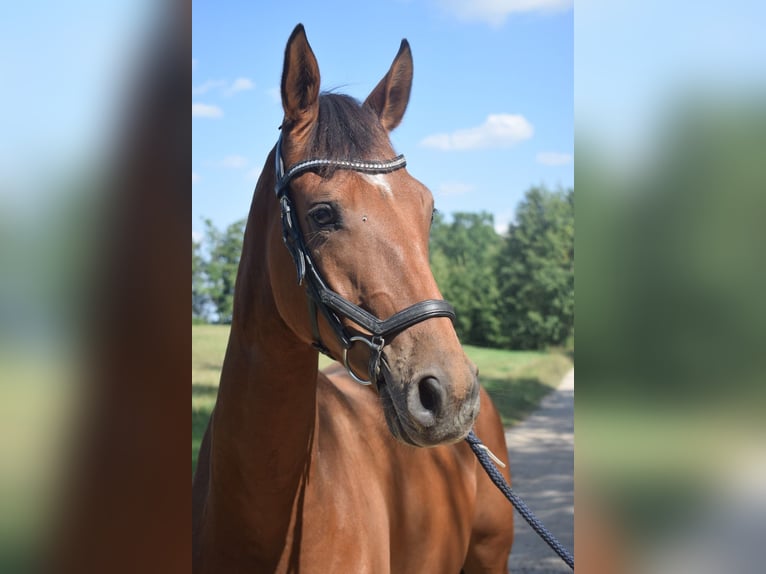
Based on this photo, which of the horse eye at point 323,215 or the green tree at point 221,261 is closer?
the horse eye at point 323,215

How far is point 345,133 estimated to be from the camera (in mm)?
2008

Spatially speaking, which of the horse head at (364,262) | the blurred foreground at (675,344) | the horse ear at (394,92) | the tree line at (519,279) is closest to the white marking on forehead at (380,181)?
the horse head at (364,262)

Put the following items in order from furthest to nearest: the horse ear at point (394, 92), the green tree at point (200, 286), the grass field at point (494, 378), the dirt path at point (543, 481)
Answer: the green tree at point (200, 286) → the grass field at point (494, 378) → the dirt path at point (543, 481) → the horse ear at point (394, 92)

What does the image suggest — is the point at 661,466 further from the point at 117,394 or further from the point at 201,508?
the point at 201,508

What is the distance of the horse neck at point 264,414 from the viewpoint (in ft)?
6.58

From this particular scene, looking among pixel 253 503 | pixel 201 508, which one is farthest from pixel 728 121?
pixel 201 508

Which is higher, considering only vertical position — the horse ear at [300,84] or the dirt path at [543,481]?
the horse ear at [300,84]

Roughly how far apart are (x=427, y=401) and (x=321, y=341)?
43cm

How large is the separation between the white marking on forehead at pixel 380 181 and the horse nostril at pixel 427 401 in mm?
589

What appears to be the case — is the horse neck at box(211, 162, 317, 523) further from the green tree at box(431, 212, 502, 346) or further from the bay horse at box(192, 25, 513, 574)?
the green tree at box(431, 212, 502, 346)

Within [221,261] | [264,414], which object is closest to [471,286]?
[221,261]

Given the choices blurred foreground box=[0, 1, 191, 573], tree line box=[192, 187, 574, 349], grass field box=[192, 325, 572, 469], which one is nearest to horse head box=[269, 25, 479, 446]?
blurred foreground box=[0, 1, 191, 573]

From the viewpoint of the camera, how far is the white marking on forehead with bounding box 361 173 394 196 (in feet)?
6.20

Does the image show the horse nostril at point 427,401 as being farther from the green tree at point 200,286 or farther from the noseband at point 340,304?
the green tree at point 200,286
